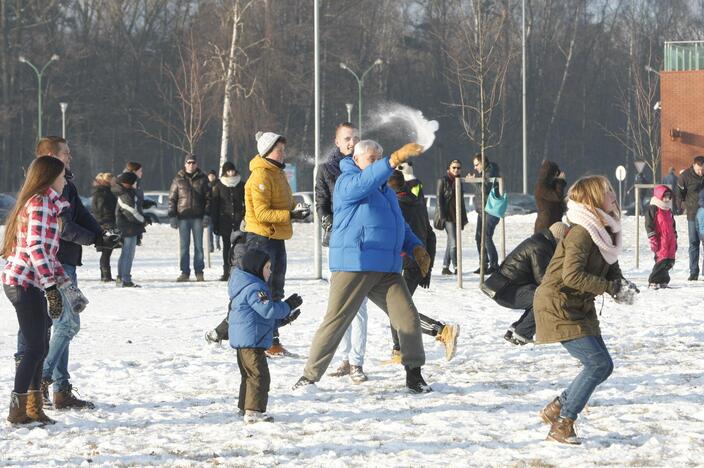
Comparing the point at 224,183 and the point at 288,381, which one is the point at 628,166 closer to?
the point at 224,183

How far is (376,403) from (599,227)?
2108 millimetres

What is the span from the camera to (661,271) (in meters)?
16.8

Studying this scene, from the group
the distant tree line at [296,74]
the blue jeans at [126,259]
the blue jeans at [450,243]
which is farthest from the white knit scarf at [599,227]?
the distant tree line at [296,74]

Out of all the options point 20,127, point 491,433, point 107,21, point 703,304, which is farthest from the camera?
point 107,21

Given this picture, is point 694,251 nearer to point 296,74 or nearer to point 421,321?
point 421,321

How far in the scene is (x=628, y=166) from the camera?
75.1m

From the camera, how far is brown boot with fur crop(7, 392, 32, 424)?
7.82 m

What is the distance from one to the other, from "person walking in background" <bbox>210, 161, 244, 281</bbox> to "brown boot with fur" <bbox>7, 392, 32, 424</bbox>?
10067mm

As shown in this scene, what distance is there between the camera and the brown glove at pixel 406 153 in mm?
7910

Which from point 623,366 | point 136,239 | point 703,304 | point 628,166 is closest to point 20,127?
point 628,166

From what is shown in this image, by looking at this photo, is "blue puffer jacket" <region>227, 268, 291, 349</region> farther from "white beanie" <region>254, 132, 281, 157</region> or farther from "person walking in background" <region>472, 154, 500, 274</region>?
"person walking in background" <region>472, 154, 500, 274</region>

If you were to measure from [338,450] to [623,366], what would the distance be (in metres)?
3.64

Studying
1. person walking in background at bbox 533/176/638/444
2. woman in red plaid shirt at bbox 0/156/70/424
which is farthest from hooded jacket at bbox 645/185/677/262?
woman in red plaid shirt at bbox 0/156/70/424

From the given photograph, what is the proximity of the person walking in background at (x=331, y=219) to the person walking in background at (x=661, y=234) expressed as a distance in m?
7.93
